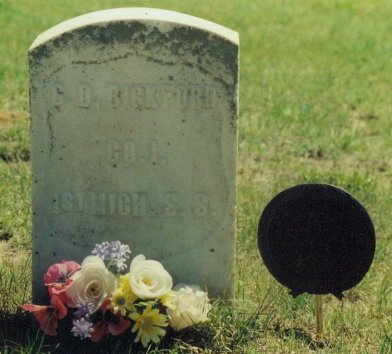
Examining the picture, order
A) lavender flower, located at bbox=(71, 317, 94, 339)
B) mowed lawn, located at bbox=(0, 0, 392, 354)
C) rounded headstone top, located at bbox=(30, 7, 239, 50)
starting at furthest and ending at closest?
1. mowed lawn, located at bbox=(0, 0, 392, 354)
2. rounded headstone top, located at bbox=(30, 7, 239, 50)
3. lavender flower, located at bbox=(71, 317, 94, 339)

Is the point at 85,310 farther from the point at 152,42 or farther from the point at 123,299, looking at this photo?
the point at 152,42

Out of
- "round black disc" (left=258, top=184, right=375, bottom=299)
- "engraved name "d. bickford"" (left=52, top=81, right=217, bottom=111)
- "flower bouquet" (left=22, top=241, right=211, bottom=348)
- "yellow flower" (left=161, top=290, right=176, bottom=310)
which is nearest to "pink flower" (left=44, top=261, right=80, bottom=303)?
"flower bouquet" (left=22, top=241, right=211, bottom=348)

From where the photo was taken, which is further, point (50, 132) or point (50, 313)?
point (50, 132)

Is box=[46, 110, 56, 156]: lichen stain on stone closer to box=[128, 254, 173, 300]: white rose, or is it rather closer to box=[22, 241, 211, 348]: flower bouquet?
box=[22, 241, 211, 348]: flower bouquet

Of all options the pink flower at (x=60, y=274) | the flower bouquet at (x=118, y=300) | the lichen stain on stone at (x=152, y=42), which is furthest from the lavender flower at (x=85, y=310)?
the lichen stain on stone at (x=152, y=42)

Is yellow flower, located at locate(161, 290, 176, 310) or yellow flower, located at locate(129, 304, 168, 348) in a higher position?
yellow flower, located at locate(161, 290, 176, 310)

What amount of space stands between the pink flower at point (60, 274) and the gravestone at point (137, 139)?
0.57 feet

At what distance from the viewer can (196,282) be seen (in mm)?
4012

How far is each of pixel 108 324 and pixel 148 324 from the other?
14cm

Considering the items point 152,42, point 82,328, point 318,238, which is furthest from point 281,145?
point 82,328

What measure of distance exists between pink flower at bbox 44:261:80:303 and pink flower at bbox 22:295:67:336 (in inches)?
2.0

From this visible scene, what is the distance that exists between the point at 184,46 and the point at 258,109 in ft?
11.7

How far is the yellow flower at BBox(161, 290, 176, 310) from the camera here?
12.0 ft

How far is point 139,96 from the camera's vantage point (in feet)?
12.5
